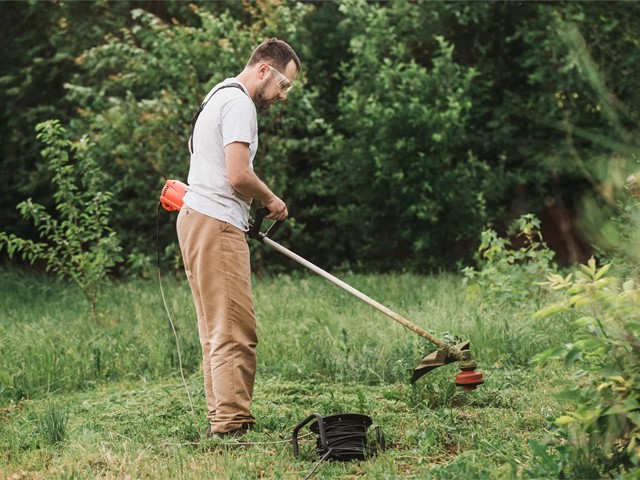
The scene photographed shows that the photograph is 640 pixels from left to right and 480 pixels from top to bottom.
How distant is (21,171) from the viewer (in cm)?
1291

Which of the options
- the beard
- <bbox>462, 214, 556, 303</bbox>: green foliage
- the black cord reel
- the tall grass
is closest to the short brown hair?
the beard

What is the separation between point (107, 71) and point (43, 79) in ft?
3.47

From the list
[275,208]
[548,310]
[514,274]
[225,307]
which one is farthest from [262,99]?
[514,274]

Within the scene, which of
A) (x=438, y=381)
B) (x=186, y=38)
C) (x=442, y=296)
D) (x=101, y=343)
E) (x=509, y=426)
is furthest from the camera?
(x=186, y=38)

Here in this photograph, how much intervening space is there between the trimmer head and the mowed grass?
236mm

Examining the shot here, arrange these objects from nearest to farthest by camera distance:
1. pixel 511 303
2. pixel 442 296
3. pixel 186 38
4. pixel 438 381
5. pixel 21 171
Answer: pixel 438 381, pixel 511 303, pixel 442 296, pixel 186 38, pixel 21 171

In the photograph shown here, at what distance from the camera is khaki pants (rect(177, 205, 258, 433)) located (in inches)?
177

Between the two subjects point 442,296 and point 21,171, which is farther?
point 21,171

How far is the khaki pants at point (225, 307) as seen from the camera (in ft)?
14.8

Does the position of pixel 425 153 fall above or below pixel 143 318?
above

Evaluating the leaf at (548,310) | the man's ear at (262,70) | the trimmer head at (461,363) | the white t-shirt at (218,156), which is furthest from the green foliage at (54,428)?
the leaf at (548,310)

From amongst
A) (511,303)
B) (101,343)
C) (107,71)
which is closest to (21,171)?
(107,71)

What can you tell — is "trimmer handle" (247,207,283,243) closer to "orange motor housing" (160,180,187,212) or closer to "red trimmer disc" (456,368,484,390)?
"orange motor housing" (160,180,187,212)

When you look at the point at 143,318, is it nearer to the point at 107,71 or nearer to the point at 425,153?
the point at 425,153
